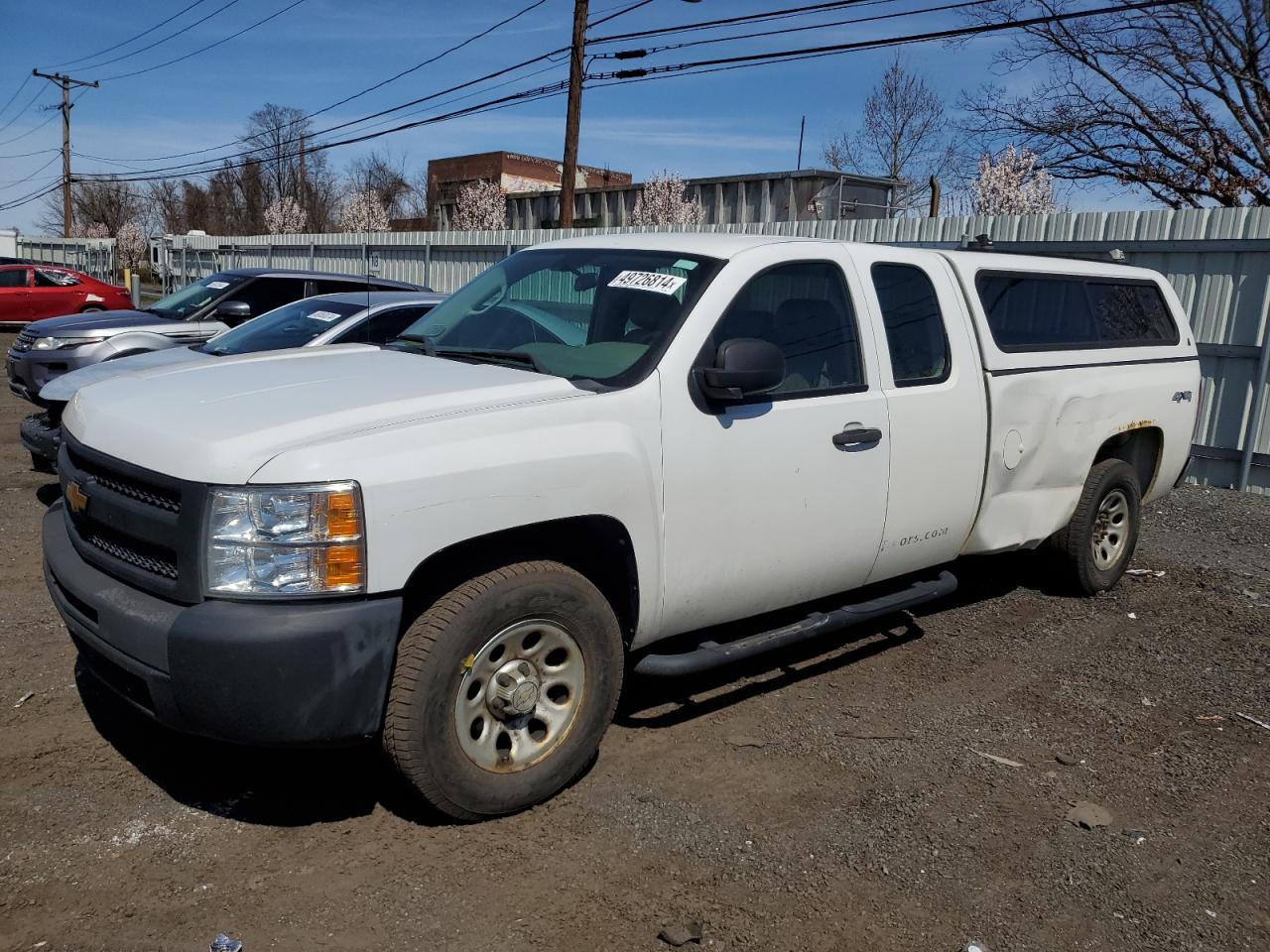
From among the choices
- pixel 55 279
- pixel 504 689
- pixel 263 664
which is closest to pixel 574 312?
pixel 504 689

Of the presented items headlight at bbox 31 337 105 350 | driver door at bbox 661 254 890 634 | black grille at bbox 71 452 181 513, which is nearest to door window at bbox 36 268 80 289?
headlight at bbox 31 337 105 350

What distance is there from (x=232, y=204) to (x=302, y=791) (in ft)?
240

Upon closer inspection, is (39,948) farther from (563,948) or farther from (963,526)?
(963,526)

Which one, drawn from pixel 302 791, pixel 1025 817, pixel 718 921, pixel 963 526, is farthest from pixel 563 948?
pixel 963 526

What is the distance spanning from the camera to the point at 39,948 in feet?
8.86

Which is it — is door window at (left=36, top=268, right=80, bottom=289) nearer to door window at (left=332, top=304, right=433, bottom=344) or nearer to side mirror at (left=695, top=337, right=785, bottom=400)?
door window at (left=332, top=304, right=433, bottom=344)

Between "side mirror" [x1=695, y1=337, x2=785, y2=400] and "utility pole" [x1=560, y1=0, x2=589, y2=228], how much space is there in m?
16.4

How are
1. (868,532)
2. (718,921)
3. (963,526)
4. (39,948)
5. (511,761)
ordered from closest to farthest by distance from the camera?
(39,948) < (718,921) < (511,761) < (868,532) < (963,526)

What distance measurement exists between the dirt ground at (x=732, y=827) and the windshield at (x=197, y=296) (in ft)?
20.0

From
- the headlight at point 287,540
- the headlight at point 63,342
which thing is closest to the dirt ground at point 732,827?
the headlight at point 287,540

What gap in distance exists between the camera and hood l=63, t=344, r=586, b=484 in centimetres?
301

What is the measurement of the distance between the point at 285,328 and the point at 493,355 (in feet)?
15.2

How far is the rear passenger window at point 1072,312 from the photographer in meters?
5.26

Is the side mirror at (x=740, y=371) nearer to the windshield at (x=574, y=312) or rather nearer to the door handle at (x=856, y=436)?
the windshield at (x=574, y=312)
